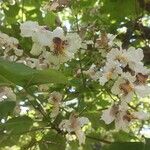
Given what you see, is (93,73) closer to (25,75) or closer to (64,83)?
(64,83)

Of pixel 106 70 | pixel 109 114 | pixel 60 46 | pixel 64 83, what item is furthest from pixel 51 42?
pixel 64 83

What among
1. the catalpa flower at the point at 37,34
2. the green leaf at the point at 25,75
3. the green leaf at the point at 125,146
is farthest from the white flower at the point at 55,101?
the green leaf at the point at 25,75

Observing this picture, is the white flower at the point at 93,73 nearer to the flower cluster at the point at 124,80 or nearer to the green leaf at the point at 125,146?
the flower cluster at the point at 124,80

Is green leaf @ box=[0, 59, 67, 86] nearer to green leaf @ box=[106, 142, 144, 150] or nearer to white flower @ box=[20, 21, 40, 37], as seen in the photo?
green leaf @ box=[106, 142, 144, 150]

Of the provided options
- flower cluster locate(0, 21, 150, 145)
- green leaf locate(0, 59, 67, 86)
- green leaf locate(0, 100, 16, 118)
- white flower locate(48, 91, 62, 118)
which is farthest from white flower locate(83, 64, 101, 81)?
green leaf locate(0, 59, 67, 86)

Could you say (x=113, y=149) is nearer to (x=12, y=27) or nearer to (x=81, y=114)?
(x=81, y=114)
